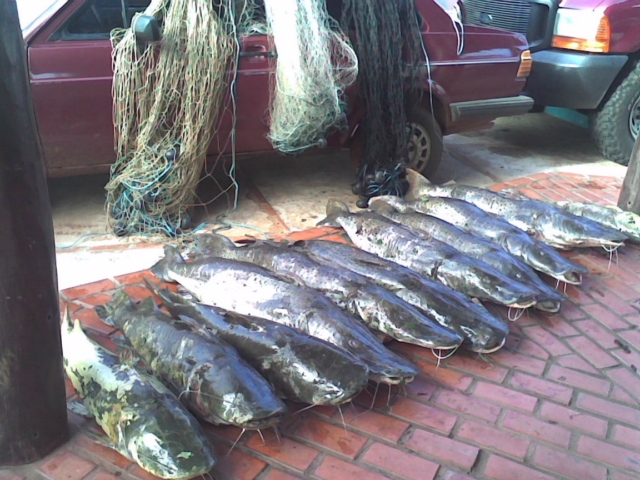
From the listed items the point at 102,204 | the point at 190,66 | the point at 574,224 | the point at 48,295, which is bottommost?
the point at 102,204

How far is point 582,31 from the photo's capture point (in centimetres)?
666

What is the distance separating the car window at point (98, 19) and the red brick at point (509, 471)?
4.04 m

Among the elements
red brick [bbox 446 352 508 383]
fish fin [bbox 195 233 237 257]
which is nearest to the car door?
fish fin [bbox 195 233 237 257]

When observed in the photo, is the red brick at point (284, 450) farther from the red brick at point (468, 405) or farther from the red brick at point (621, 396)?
the red brick at point (621, 396)

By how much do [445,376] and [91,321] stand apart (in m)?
1.76

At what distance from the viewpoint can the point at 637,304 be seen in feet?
11.8

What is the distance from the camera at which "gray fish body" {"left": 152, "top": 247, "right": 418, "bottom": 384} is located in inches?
101

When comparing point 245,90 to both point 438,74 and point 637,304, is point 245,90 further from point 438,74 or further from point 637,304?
point 637,304

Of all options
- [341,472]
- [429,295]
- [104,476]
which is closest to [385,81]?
[429,295]

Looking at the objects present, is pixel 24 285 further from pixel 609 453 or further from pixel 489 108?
pixel 489 108

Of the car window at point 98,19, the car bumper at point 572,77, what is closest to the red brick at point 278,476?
the car window at point 98,19

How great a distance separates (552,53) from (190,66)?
4383 millimetres

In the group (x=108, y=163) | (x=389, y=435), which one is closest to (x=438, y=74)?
(x=108, y=163)

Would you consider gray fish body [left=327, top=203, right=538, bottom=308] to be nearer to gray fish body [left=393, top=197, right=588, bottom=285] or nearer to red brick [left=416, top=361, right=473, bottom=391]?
gray fish body [left=393, top=197, right=588, bottom=285]
